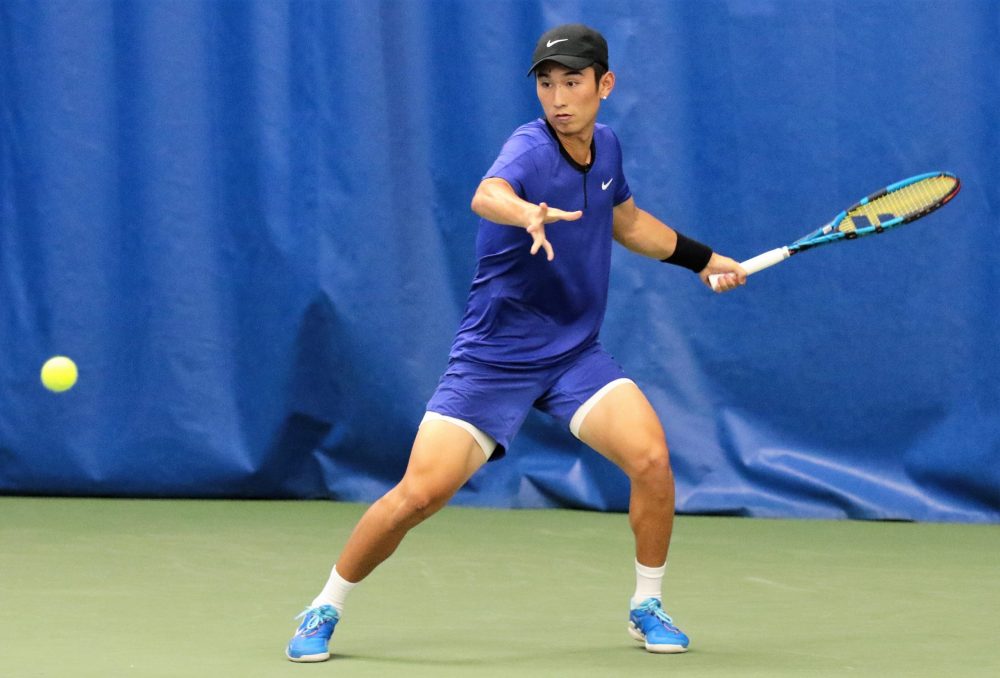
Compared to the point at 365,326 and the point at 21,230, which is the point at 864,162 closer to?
the point at 365,326

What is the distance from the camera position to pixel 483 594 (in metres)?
4.93

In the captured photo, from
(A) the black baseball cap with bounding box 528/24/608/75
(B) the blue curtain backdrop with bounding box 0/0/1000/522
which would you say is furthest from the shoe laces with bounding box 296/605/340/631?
(B) the blue curtain backdrop with bounding box 0/0/1000/522

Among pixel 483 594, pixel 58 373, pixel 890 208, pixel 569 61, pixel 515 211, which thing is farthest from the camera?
pixel 58 373

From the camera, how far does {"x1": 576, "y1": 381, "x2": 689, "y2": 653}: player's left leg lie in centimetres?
399

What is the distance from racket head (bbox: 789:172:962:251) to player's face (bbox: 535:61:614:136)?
2.33 ft

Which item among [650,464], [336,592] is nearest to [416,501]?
[336,592]

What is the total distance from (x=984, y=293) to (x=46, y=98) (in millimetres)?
3882

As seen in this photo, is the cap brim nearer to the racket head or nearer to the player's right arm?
the player's right arm

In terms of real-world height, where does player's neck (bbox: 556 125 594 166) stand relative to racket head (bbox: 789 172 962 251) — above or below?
above

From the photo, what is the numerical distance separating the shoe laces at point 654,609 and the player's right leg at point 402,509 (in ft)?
1.80

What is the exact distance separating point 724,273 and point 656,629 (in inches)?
35.9

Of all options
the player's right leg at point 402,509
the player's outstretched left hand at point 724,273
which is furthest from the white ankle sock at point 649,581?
the player's outstretched left hand at point 724,273

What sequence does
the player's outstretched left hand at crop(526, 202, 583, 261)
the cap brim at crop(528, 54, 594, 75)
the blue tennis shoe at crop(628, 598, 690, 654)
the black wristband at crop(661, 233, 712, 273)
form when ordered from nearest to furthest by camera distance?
the player's outstretched left hand at crop(526, 202, 583, 261)
the cap brim at crop(528, 54, 594, 75)
the blue tennis shoe at crop(628, 598, 690, 654)
the black wristband at crop(661, 233, 712, 273)

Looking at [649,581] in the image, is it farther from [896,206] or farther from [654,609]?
[896,206]
